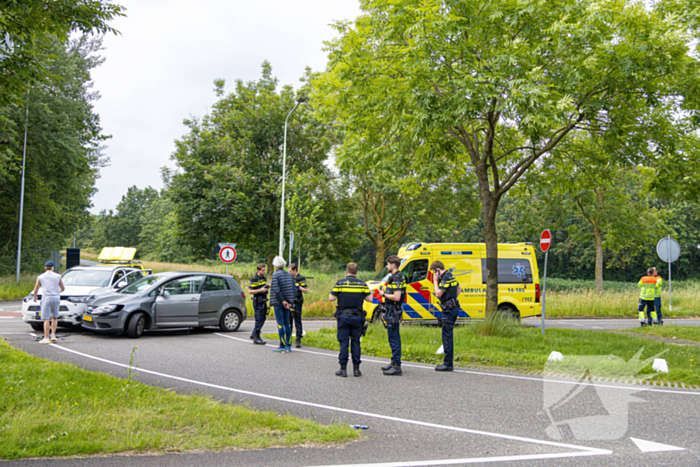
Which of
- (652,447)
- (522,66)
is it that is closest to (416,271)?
(522,66)

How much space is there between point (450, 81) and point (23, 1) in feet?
24.0

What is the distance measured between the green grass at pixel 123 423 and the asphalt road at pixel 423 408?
195 mm

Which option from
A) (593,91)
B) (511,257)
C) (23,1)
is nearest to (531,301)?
A: (511,257)

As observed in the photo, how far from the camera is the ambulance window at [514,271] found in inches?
596

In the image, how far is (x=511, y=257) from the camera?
15.4 m

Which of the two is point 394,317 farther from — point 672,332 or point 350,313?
point 672,332

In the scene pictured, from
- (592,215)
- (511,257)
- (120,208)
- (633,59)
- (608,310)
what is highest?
(120,208)

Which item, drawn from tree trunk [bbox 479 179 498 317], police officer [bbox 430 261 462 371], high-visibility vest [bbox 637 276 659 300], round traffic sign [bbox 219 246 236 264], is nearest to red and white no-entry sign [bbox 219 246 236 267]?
round traffic sign [bbox 219 246 236 264]

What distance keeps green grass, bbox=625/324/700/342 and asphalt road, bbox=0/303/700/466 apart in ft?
22.5

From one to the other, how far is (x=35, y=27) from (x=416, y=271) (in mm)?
10626

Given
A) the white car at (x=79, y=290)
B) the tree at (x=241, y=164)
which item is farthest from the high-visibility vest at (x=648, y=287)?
the tree at (x=241, y=164)

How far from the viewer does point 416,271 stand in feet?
47.3

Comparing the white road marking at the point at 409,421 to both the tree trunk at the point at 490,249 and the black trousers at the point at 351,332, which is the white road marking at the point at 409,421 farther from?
the tree trunk at the point at 490,249

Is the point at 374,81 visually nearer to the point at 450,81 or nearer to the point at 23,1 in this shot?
the point at 450,81
